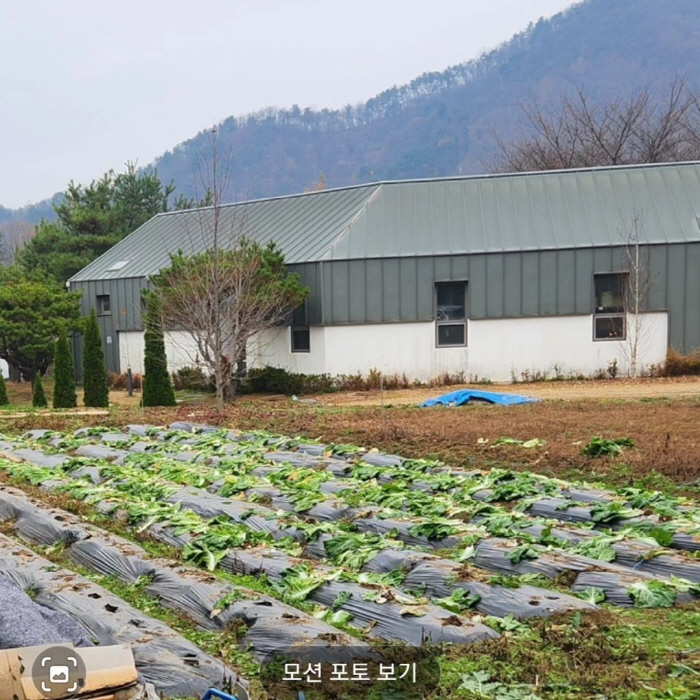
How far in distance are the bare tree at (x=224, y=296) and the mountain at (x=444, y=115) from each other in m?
123

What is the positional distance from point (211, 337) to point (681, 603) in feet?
55.1

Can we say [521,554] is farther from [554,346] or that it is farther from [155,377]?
[554,346]

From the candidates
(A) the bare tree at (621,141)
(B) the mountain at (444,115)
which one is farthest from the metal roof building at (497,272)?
(B) the mountain at (444,115)

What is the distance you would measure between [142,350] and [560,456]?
72.9ft

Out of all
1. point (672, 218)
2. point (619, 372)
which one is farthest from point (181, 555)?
point (672, 218)

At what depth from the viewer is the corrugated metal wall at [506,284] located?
25312 mm

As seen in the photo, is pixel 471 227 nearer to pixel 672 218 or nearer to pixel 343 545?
pixel 672 218

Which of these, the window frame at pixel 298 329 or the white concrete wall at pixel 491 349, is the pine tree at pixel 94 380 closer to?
the white concrete wall at pixel 491 349

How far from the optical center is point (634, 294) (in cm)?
2514

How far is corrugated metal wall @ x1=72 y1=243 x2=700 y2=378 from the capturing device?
25.3 m

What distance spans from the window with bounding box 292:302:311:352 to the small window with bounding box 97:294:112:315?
9571 mm

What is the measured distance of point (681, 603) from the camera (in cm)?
592

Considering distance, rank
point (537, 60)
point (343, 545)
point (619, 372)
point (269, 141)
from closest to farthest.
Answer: point (343, 545), point (619, 372), point (269, 141), point (537, 60)

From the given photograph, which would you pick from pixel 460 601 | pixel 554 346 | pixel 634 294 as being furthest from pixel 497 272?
pixel 460 601
